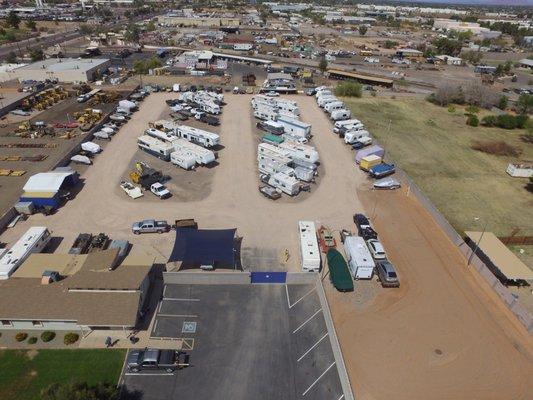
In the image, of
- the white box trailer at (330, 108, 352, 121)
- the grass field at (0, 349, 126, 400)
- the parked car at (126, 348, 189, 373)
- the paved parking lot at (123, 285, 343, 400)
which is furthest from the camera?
the white box trailer at (330, 108, 352, 121)

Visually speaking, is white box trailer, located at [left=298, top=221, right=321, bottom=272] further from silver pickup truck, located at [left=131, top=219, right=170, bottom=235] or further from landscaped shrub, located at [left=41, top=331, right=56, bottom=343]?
landscaped shrub, located at [left=41, top=331, right=56, bottom=343]

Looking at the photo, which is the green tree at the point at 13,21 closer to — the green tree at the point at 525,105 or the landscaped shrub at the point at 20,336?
the landscaped shrub at the point at 20,336

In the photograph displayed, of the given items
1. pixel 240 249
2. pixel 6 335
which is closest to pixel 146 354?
pixel 6 335

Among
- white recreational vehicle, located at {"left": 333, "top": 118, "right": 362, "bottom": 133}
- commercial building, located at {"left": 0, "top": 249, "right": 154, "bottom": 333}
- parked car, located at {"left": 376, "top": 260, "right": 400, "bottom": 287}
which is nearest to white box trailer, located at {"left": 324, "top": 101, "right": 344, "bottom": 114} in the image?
white recreational vehicle, located at {"left": 333, "top": 118, "right": 362, "bottom": 133}

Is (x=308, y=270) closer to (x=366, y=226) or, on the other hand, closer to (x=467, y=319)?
(x=366, y=226)

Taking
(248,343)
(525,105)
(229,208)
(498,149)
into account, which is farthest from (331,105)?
(248,343)

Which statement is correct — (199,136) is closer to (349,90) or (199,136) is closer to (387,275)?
(387,275)
